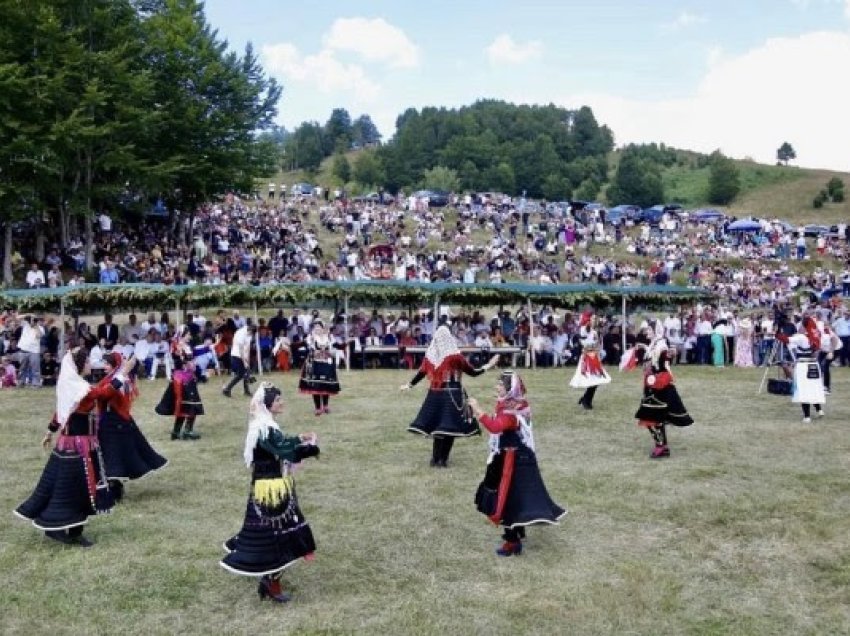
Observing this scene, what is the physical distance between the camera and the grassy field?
7.48 meters

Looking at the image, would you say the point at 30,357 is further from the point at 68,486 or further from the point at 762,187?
the point at 762,187

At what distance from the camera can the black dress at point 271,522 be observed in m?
7.54

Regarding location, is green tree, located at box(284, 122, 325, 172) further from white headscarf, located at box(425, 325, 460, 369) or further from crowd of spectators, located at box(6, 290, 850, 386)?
white headscarf, located at box(425, 325, 460, 369)

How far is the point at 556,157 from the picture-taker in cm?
11106

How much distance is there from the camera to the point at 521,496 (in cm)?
883

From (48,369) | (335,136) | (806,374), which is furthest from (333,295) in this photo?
(335,136)

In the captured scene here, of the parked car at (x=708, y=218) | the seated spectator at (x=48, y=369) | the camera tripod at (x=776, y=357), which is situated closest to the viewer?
the camera tripod at (x=776, y=357)

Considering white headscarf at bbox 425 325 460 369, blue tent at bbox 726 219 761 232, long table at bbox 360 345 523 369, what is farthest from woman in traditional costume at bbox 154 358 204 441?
blue tent at bbox 726 219 761 232

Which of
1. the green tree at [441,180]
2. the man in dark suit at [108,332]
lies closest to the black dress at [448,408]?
the man in dark suit at [108,332]

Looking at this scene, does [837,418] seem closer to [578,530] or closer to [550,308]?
[578,530]

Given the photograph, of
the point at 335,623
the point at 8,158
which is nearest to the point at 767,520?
the point at 335,623

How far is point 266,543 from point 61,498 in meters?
2.81

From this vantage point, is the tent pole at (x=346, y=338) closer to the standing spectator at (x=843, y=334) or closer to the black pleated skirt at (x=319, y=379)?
the black pleated skirt at (x=319, y=379)

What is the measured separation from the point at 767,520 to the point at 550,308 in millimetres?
21635
